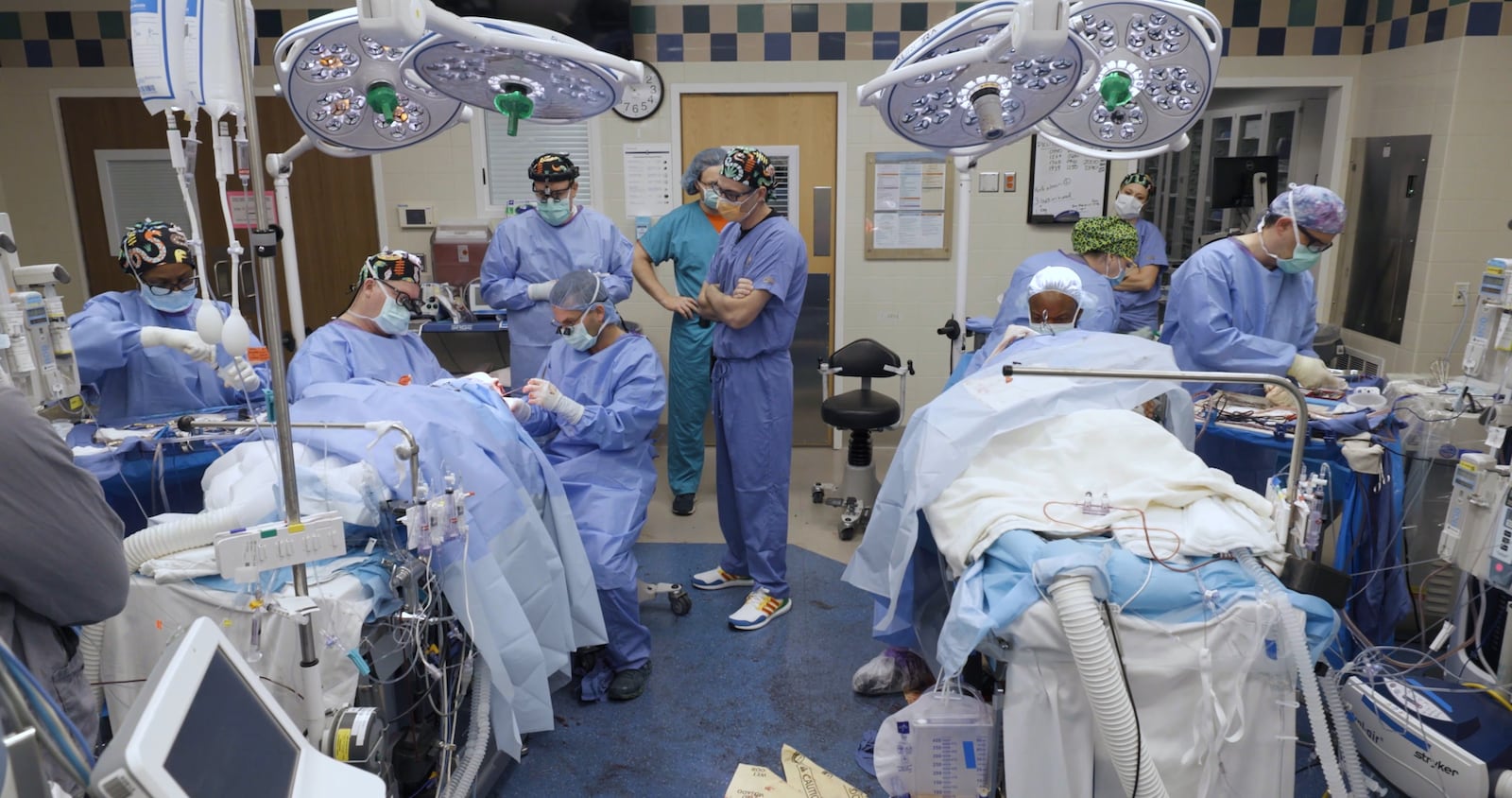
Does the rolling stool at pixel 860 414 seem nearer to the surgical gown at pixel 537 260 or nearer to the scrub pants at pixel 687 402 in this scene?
the scrub pants at pixel 687 402

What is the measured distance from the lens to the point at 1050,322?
3082 mm

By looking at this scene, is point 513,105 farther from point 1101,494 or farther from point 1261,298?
point 1261,298

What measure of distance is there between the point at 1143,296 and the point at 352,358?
353cm

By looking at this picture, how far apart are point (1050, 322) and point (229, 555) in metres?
2.37

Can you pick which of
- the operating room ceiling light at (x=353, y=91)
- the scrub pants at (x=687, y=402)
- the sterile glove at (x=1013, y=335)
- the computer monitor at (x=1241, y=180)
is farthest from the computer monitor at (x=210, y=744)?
the computer monitor at (x=1241, y=180)

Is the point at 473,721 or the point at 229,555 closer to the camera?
the point at 229,555

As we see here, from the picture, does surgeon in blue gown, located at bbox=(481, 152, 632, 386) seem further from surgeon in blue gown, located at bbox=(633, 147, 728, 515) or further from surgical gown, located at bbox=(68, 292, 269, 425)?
surgical gown, located at bbox=(68, 292, 269, 425)

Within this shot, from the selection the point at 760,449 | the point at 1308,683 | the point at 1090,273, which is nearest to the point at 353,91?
the point at 760,449

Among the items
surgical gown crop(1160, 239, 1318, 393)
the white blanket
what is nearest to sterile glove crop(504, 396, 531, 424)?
the white blanket

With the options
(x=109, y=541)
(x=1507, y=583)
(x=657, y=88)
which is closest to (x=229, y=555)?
(x=109, y=541)

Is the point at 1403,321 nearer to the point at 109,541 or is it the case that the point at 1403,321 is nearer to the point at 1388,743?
the point at 1388,743

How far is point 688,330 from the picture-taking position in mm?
4547

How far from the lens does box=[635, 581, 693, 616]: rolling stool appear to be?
3.45m

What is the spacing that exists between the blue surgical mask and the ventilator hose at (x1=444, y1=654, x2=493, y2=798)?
5.77 feet
